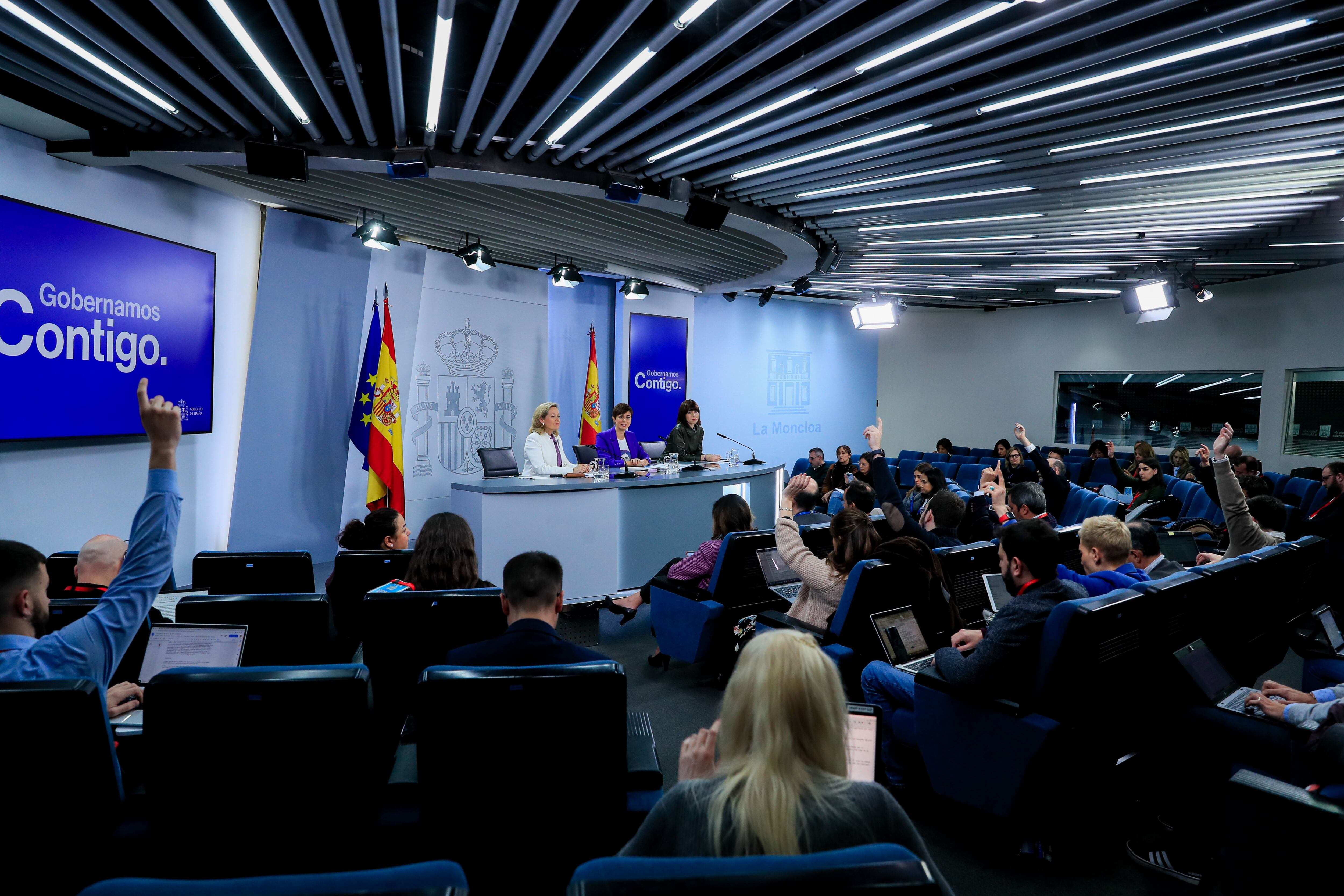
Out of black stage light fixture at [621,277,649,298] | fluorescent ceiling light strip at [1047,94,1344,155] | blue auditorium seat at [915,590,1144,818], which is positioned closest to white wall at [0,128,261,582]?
black stage light fixture at [621,277,649,298]

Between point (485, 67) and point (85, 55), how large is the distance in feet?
6.46

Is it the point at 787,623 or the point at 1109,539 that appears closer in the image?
the point at 1109,539

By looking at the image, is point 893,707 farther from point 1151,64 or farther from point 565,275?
point 565,275

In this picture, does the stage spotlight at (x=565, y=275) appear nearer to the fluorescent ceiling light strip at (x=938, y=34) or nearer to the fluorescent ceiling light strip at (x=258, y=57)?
the fluorescent ceiling light strip at (x=258, y=57)

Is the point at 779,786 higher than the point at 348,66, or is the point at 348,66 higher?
the point at 348,66

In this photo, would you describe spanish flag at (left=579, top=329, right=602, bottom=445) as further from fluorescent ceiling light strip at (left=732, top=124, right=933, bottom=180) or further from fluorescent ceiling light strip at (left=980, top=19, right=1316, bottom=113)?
fluorescent ceiling light strip at (left=980, top=19, right=1316, bottom=113)

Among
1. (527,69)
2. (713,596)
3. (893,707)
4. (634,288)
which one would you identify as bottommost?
(893,707)

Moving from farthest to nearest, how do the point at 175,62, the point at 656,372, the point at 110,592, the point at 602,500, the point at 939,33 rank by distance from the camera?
the point at 656,372 → the point at 602,500 → the point at 175,62 → the point at 939,33 → the point at 110,592

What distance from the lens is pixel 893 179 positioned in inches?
227

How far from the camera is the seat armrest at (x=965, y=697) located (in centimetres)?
262

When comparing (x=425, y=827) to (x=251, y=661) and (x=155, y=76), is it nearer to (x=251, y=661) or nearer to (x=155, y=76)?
(x=251, y=661)

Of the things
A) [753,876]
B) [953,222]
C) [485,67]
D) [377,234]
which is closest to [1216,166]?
[953,222]

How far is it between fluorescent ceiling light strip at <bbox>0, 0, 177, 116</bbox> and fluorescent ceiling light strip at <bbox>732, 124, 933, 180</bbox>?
376 cm

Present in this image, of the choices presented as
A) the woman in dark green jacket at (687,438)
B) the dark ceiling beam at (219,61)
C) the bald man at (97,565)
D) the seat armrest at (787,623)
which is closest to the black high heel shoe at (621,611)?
the seat armrest at (787,623)
